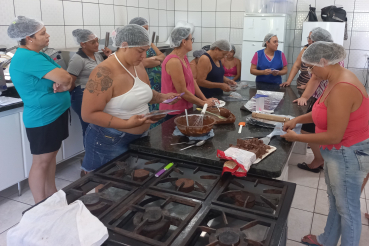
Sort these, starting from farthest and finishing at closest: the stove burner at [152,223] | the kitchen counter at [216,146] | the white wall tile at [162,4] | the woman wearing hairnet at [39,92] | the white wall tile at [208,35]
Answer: the white wall tile at [208,35] → the white wall tile at [162,4] → the woman wearing hairnet at [39,92] → the kitchen counter at [216,146] → the stove burner at [152,223]

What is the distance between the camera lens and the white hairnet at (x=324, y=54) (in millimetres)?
1434

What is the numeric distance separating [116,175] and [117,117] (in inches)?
12.9

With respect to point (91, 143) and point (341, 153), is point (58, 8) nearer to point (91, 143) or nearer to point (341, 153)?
point (91, 143)

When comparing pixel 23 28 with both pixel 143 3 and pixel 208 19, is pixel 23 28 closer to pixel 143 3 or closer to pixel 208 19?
pixel 143 3

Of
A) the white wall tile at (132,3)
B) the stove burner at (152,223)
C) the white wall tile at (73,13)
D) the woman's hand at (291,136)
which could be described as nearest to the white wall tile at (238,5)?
the white wall tile at (132,3)

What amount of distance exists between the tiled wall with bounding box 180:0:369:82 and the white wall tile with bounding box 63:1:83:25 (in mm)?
2441

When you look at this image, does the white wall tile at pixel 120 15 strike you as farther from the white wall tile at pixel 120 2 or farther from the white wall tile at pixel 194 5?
the white wall tile at pixel 194 5

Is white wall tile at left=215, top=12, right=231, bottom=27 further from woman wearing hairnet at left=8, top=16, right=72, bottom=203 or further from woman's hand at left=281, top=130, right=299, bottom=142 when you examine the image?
woman's hand at left=281, top=130, right=299, bottom=142

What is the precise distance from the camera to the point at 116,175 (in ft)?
4.21

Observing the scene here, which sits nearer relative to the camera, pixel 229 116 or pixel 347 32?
pixel 229 116

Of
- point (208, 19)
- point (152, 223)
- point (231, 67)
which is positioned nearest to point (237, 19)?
point (208, 19)

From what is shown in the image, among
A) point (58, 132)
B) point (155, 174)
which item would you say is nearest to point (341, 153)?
point (155, 174)

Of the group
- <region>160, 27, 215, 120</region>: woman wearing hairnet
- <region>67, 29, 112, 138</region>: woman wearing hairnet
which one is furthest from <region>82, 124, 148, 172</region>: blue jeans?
<region>67, 29, 112, 138</region>: woman wearing hairnet

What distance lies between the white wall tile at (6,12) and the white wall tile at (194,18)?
331 centimetres
